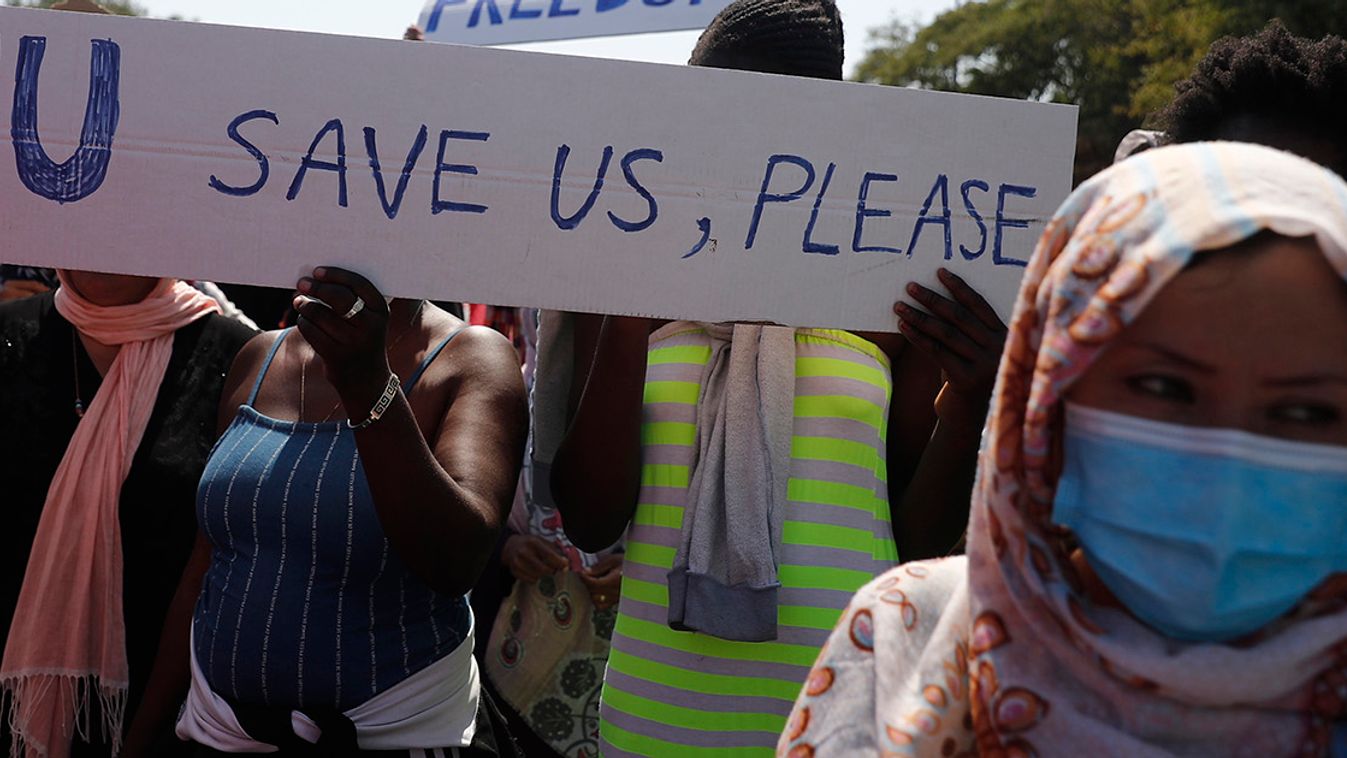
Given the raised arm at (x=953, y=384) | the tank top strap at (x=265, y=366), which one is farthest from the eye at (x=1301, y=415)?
the tank top strap at (x=265, y=366)

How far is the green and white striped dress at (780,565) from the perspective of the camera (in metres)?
2.31

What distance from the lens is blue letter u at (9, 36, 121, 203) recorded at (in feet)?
7.07

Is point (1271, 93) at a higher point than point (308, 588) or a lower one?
higher

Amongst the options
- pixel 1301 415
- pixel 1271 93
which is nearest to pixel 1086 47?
pixel 1271 93

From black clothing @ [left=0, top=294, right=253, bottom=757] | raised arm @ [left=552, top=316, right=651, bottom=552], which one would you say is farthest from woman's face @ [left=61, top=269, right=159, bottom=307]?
raised arm @ [left=552, top=316, right=651, bottom=552]

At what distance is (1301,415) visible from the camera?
4.10ft

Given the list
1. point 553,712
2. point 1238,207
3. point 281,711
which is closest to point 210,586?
point 281,711

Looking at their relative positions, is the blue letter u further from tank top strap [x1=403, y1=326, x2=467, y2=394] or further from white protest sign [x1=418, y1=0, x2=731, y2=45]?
white protest sign [x1=418, y1=0, x2=731, y2=45]

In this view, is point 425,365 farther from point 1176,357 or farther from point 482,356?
point 1176,357

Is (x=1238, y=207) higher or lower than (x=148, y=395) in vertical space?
higher

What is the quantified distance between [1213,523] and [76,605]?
8.65 feet

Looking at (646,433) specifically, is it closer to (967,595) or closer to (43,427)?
(967,595)

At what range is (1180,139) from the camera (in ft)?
8.30

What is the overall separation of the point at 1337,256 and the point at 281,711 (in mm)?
1830
